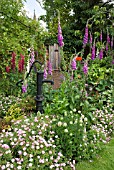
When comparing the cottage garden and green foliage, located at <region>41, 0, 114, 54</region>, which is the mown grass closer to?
the cottage garden

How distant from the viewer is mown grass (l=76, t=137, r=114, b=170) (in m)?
2.34

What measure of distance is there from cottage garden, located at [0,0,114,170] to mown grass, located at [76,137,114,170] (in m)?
0.06

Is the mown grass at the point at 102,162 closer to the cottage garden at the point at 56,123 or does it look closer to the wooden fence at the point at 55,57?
the cottage garden at the point at 56,123

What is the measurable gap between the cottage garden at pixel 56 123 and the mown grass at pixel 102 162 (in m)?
0.06

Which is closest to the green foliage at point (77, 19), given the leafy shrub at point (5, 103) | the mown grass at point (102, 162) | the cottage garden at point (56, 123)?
the cottage garden at point (56, 123)

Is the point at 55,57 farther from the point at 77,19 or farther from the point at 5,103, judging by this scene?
the point at 5,103

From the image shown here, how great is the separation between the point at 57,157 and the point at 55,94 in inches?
48.6

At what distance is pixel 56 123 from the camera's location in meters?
2.40

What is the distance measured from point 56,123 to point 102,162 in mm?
637

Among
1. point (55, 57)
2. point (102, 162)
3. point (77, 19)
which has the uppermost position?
point (77, 19)

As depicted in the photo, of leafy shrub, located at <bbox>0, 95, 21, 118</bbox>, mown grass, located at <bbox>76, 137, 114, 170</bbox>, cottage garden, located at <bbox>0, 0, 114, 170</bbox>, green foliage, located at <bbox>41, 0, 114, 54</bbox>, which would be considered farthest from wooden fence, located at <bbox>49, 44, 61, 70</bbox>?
mown grass, located at <bbox>76, 137, 114, 170</bbox>

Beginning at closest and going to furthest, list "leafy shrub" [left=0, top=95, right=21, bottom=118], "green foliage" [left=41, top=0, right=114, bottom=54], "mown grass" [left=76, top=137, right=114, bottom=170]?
"mown grass" [left=76, top=137, right=114, bottom=170], "leafy shrub" [left=0, top=95, right=21, bottom=118], "green foliage" [left=41, top=0, right=114, bottom=54]

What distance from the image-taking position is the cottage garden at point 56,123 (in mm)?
1974

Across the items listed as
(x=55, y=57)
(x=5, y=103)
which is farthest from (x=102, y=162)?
(x=55, y=57)
